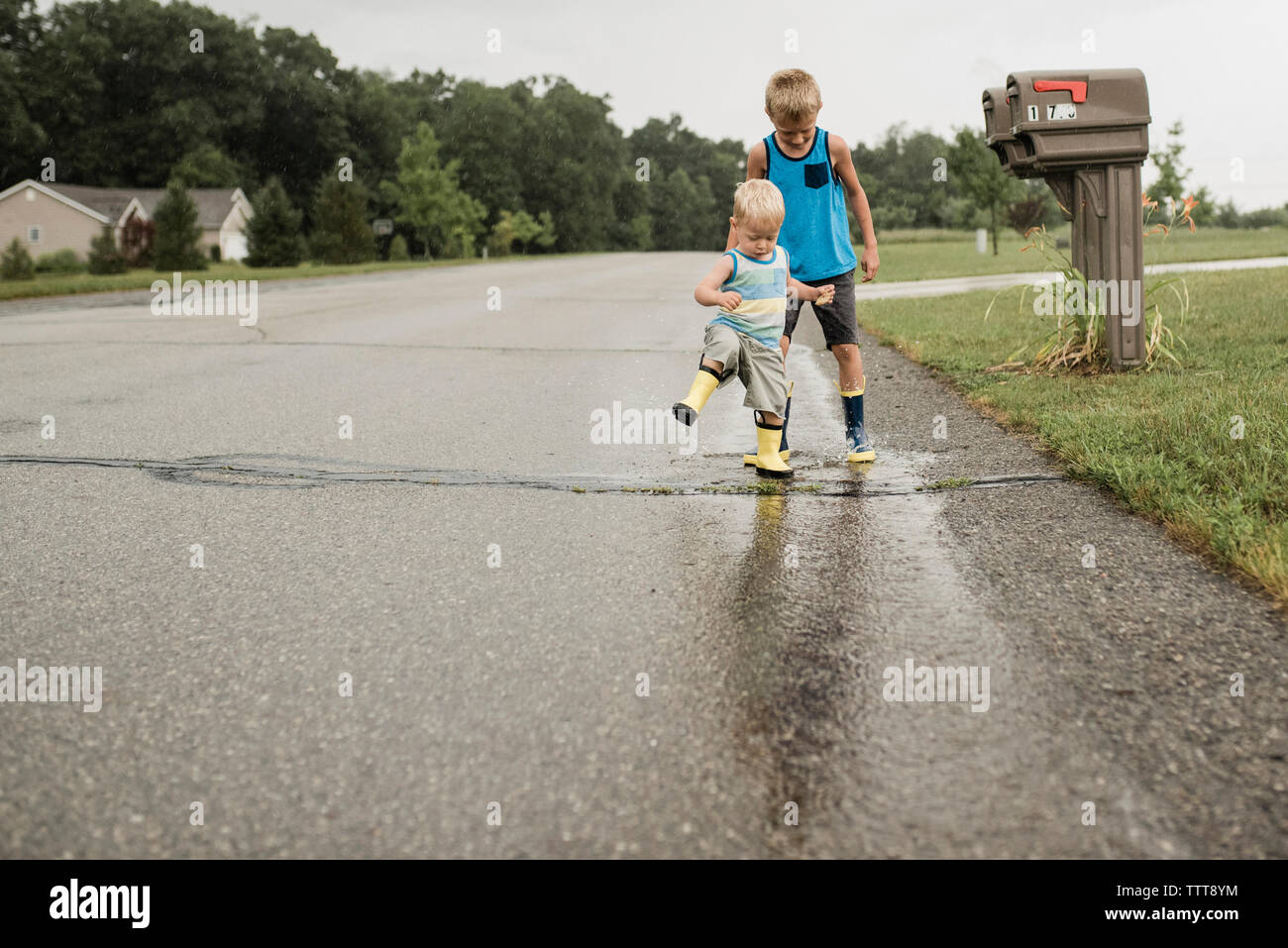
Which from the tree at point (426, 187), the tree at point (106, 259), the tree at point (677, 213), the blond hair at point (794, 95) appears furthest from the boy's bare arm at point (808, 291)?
the tree at point (677, 213)

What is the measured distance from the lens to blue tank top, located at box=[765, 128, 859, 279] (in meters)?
5.15

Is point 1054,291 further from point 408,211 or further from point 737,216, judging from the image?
point 408,211

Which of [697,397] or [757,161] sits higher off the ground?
[757,161]

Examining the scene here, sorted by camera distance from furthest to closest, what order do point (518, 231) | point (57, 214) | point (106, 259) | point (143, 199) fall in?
1. point (518, 231)
2. point (143, 199)
3. point (57, 214)
4. point (106, 259)

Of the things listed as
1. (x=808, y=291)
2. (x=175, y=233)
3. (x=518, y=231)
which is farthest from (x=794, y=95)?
(x=518, y=231)

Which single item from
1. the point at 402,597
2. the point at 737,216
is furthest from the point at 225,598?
the point at 737,216

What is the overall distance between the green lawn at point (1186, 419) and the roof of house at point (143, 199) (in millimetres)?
61188

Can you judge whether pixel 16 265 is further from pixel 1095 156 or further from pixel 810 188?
pixel 810 188

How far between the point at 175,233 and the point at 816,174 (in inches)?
1418

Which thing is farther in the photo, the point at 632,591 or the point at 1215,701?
the point at 632,591

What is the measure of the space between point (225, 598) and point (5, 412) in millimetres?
4581

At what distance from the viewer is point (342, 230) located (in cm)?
4506
